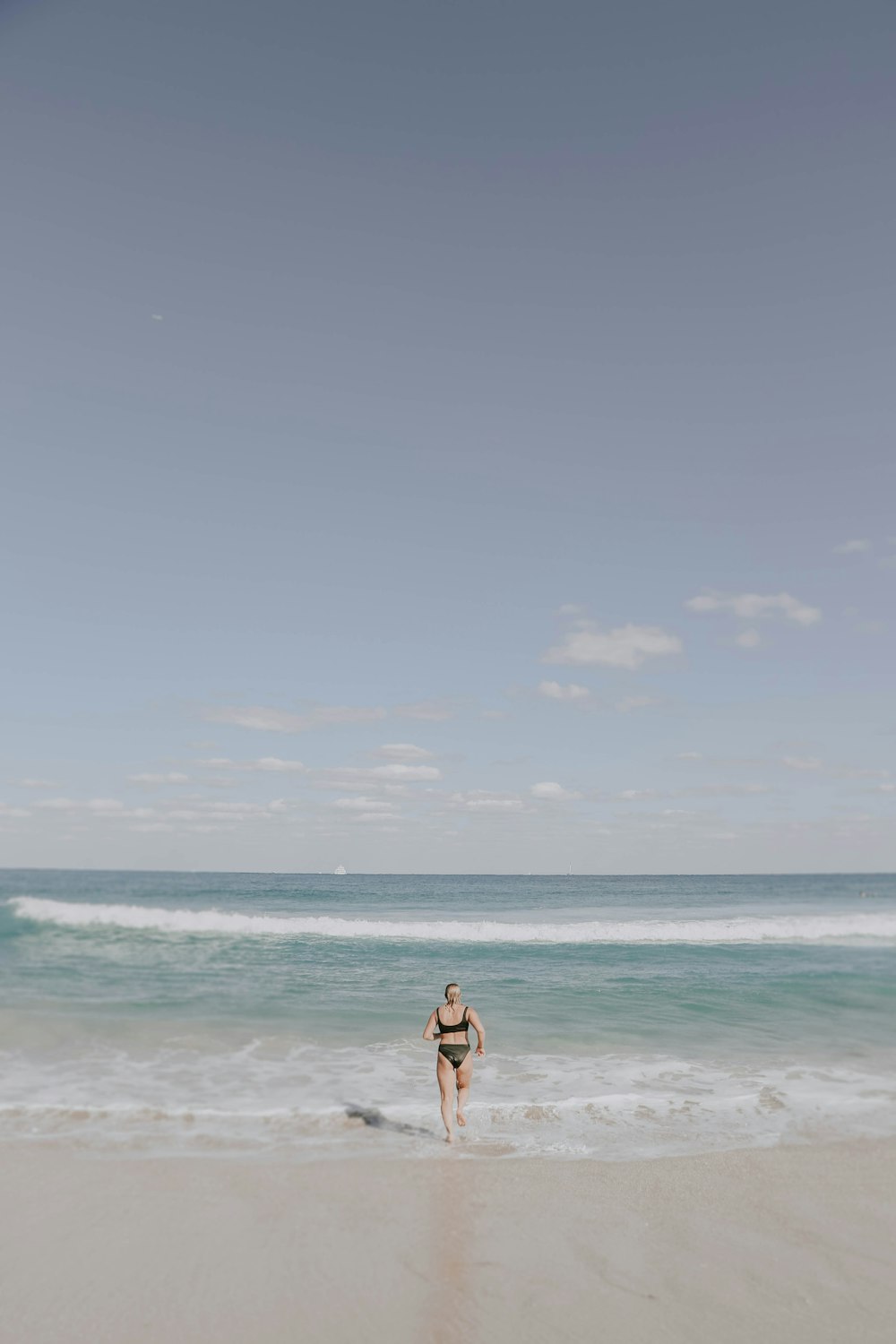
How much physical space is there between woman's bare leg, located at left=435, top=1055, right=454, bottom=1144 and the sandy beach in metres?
0.62

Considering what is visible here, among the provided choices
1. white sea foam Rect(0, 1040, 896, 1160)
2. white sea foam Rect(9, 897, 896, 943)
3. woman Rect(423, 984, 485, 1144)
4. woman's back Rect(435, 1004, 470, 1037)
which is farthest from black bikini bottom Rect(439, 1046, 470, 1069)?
white sea foam Rect(9, 897, 896, 943)

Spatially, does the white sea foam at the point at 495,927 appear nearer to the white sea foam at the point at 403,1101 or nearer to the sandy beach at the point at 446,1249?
the white sea foam at the point at 403,1101

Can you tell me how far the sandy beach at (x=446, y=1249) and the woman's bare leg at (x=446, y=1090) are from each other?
62 centimetres

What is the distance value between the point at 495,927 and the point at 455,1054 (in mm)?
27812

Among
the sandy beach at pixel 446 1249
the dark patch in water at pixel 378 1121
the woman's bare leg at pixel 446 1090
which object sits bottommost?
the dark patch in water at pixel 378 1121

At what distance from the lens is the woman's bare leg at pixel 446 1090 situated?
933cm

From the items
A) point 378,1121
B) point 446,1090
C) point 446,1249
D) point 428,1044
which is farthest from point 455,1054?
point 428,1044

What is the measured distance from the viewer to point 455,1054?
957cm

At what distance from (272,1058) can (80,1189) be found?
5.55m

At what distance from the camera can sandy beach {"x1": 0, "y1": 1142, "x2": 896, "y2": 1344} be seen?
5680 millimetres

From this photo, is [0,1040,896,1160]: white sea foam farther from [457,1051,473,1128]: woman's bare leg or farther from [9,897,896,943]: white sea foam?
[9,897,896,943]: white sea foam

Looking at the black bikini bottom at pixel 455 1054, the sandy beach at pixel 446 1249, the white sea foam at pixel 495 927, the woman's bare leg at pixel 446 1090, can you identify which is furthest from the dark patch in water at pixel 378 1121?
the white sea foam at pixel 495 927

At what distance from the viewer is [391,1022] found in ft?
52.2

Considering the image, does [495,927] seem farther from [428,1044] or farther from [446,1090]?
[446,1090]
